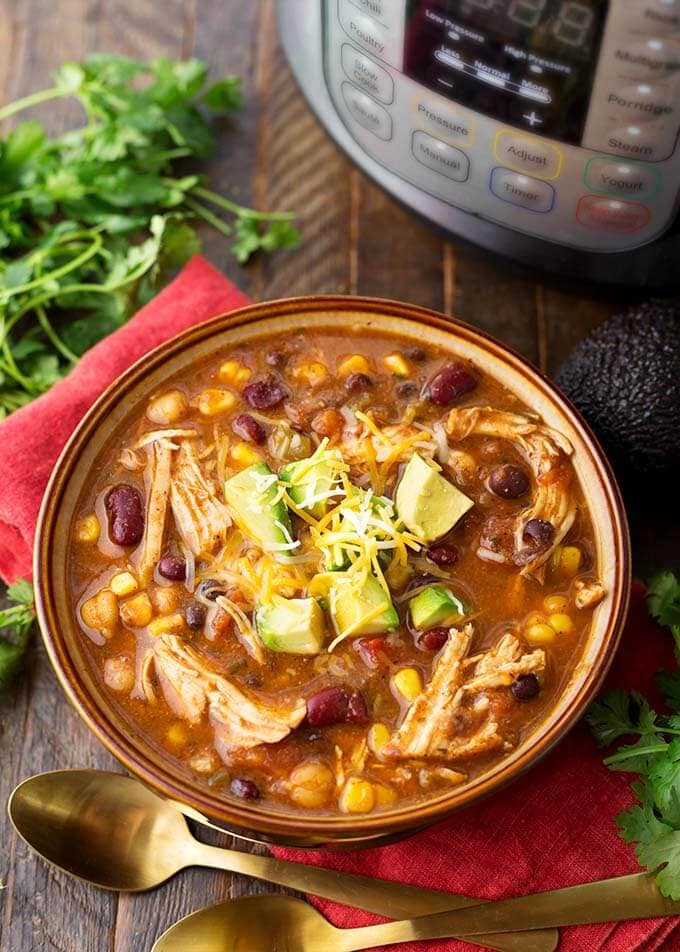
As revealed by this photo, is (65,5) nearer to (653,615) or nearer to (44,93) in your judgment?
(44,93)

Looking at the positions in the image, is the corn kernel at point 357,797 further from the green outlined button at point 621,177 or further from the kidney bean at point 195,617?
the green outlined button at point 621,177

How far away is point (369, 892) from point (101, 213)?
2.22m

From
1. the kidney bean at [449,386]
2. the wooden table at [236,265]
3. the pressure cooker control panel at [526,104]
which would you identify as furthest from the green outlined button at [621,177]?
the kidney bean at [449,386]

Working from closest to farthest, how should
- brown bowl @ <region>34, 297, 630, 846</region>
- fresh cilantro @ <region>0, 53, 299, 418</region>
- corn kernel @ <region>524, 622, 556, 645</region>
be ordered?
brown bowl @ <region>34, 297, 630, 846</region>, corn kernel @ <region>524, 622, 556, 645</region>, fresh cilantro @ <region>0, 53, 299, 418</region>

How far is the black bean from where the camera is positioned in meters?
2.77

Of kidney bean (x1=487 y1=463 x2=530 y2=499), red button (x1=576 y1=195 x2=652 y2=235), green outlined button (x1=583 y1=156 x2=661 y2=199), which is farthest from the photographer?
red button (x1=576 y1=195 x2=652 y2=235)

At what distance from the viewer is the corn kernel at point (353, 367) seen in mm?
3053

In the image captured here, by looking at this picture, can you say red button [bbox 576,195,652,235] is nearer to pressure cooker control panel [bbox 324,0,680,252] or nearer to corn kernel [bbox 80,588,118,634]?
pressure cooker control panel [bbox 324,0,680,252]

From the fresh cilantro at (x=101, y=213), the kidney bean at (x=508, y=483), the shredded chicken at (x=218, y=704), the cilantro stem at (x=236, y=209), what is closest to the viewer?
the shredded chicken at (x=218, y=704)

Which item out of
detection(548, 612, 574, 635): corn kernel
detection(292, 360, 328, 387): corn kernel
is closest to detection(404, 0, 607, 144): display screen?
detection(292, 360, 328, 387): corn kernel

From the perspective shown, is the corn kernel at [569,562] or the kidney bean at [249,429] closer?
the corn kernel at [569,562]

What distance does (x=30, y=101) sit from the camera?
3975mm

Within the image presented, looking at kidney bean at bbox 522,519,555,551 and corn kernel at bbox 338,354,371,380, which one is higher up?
corn kernel at bbox 338,354,371,380

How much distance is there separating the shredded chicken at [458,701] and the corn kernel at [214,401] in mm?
822
